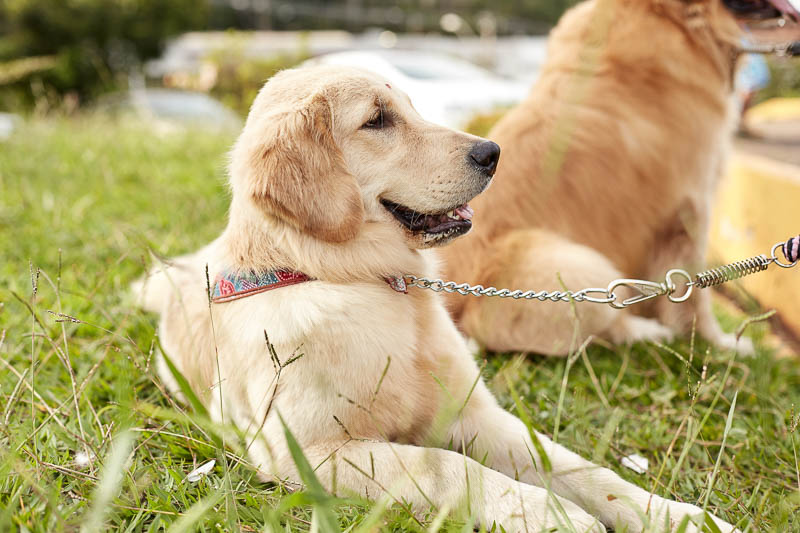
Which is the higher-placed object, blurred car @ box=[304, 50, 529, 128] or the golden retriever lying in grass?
the golden retriever lying in grass

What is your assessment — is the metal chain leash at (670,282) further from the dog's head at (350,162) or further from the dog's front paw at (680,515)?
the dog's front paw at (680,515)

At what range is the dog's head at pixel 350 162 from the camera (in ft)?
6.25

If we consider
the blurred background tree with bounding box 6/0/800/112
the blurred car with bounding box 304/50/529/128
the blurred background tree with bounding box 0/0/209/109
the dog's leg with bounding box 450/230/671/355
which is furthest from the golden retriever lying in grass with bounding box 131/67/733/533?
the blurred background tree with bounding box 0/0/209/109

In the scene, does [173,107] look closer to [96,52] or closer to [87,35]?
[96,52]

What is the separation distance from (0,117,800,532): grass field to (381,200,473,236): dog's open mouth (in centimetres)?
64

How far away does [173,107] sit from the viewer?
11477mm

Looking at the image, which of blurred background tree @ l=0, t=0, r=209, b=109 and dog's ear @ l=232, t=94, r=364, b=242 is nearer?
dog's ear @ l=232, t=94, r=364, b=242

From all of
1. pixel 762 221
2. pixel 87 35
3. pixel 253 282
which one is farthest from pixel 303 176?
pixel 87 35

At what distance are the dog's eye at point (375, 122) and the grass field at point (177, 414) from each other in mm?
572

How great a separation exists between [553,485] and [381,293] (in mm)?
788

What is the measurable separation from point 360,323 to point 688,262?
2195 mm

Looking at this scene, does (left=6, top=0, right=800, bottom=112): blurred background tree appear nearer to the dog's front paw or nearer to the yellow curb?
the yellow curb

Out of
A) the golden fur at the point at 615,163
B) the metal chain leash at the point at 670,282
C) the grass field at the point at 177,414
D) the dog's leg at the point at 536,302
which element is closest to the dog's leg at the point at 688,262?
the golden fur at the point at 615,163

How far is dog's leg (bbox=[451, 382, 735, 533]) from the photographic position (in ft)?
5.65
